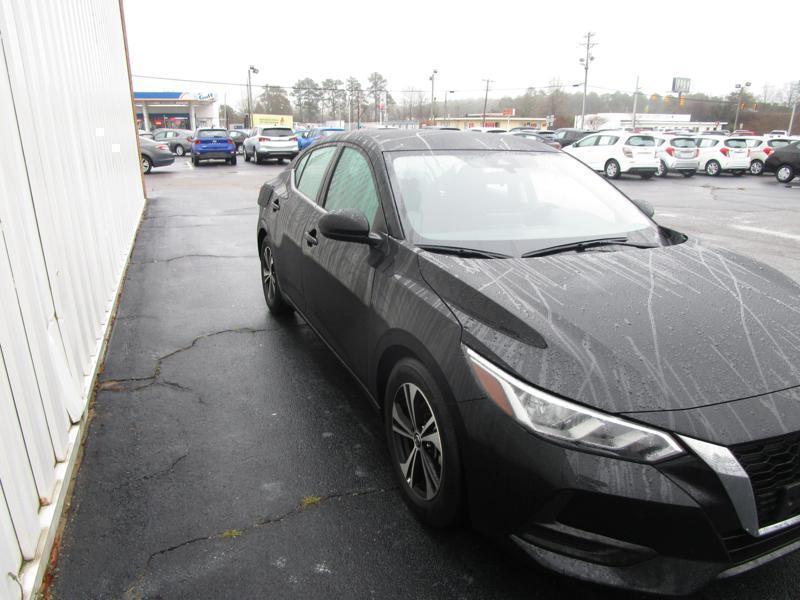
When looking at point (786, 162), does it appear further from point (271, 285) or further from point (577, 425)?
point (577, 425)

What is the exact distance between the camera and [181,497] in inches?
106

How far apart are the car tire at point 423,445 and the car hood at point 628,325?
0.33 metres

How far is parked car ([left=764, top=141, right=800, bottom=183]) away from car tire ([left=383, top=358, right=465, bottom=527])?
899 inches

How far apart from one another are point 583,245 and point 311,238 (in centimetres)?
175

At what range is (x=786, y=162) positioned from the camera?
65.7 ft

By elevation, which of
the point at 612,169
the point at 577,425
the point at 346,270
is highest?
the point at 346,270

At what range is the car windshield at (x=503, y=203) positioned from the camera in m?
2.85

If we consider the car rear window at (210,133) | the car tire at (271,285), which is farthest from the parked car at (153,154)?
the car tire at (271,285)

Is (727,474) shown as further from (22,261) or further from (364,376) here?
(22,261)

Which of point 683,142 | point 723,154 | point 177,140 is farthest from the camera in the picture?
point 177,140

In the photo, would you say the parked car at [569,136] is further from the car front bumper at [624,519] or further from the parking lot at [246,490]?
the car front bumper at [624,519]

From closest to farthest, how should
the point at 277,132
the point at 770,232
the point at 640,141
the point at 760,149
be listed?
the point at 770,232 → the point at 640,141 → the point at 760,149 → the point at 277,132

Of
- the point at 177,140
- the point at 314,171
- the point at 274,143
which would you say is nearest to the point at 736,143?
the point at 274,143

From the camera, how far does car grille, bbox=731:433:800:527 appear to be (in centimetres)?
172
